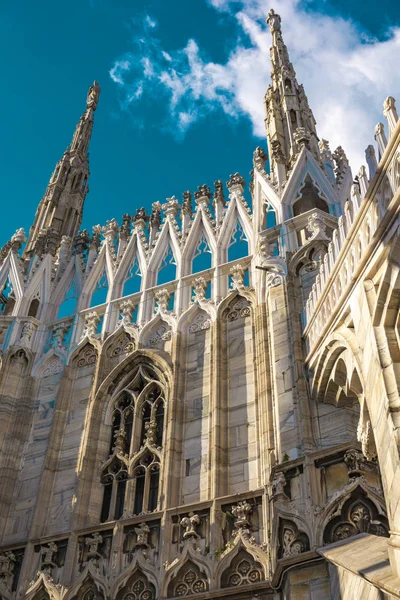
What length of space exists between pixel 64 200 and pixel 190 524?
1329 cm

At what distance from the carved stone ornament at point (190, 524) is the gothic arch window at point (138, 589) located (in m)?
0.91

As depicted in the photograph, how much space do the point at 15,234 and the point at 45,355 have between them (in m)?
5.38

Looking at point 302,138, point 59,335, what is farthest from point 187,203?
point 59,335

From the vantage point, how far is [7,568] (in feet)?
39.7

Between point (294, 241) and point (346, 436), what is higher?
point (294, 241)

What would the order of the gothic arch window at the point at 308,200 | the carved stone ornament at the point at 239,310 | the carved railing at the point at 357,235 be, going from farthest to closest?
the gothic arch window at the point at 308,200
the carved stone ornament at the point at 239,310
the carved railing at the point at 357,235

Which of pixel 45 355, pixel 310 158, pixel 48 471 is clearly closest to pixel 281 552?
pixel 48 471

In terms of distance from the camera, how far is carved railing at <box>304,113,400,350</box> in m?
7.95

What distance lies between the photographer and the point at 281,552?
355 inches

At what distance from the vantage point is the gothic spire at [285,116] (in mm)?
16672

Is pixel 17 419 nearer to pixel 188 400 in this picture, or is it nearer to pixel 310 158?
pixel 188 400

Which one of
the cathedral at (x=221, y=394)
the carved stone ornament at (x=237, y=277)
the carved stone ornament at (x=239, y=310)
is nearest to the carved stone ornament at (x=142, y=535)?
the cathedral at (x=221, y=394)

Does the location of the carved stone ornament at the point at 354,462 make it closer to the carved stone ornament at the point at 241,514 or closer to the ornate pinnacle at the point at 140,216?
the carved stone ornament at the point at 241,514

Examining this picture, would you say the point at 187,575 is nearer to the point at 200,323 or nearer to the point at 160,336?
the point at 200,323
